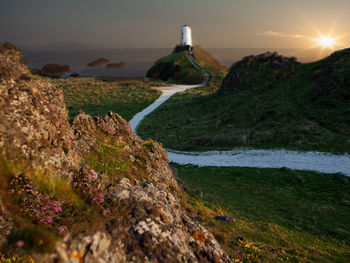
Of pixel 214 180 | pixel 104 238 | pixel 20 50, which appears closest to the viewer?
pixel 104 238

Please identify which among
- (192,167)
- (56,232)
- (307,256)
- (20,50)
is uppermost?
(20,50)

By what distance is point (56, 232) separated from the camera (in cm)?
560

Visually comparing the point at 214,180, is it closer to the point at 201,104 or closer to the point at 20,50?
the point at 20,50

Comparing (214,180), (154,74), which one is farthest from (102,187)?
(154,74)

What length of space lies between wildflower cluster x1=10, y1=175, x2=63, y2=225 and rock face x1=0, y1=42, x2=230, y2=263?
33mm

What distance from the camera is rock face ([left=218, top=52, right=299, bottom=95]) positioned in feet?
155

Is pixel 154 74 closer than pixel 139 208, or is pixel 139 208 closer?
pixel 139 208

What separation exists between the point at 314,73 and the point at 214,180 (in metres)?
32.2

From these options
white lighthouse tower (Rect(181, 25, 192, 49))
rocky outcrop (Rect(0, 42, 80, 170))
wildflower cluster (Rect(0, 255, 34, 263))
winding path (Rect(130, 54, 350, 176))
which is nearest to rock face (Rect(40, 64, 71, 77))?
white lighthouse tower (Rect(181, 25, 192, 49))

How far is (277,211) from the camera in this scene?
588 inches

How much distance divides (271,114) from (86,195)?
32.6 m

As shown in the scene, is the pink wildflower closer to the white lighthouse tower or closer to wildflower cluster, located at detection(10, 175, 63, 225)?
wildflower cluster, located at detection(10, 175, 63, 225)

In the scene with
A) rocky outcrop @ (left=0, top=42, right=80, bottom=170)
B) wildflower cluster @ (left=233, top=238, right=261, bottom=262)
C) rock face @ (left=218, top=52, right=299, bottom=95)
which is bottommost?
wildflower cluster @ (left=233, top=238, right=261, bottom=262)

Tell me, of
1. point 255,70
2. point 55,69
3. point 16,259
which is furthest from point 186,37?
point 16,259
